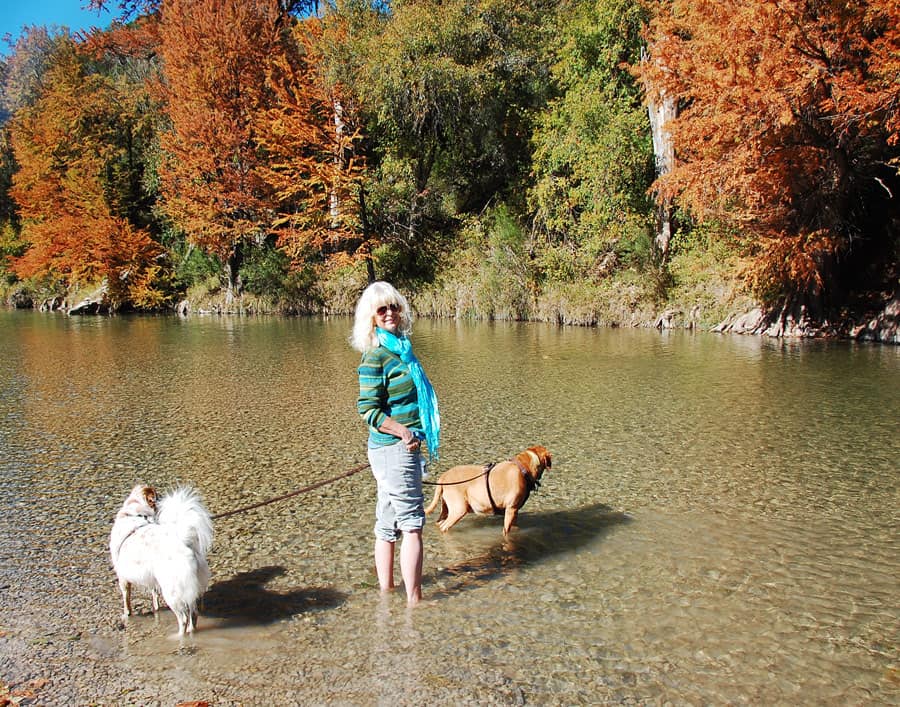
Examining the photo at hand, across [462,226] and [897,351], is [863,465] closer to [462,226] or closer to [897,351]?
[897,351]

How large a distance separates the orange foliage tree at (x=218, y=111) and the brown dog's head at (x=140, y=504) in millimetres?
27121

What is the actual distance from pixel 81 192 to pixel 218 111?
9.16 meters

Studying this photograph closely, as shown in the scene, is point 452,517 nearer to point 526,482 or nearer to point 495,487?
point 495,487

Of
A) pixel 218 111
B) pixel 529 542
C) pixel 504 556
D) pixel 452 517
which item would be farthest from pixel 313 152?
pixel 504 556

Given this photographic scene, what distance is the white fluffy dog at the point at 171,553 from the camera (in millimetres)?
3529

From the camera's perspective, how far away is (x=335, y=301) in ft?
95.3

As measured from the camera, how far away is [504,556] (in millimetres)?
4762

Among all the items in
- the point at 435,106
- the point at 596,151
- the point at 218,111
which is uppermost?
the point at 218,111

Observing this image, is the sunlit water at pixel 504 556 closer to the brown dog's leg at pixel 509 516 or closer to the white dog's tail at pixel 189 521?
the brown dog's leg at pixel 509 516

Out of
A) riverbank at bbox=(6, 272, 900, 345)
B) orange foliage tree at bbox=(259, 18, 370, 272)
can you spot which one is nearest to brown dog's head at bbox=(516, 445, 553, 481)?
riverbank at bbox=(6, 272, 900, 345)

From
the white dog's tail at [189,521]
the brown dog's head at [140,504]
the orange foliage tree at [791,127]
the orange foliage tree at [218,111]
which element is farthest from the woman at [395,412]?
the orange foliage tree at [218,111]

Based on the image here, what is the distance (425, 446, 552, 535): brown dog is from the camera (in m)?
4.93

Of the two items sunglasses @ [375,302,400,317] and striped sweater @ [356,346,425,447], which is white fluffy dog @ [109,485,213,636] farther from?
sunglasses @ [375,302,400,317]

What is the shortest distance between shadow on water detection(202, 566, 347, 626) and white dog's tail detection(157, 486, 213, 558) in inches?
22.0
